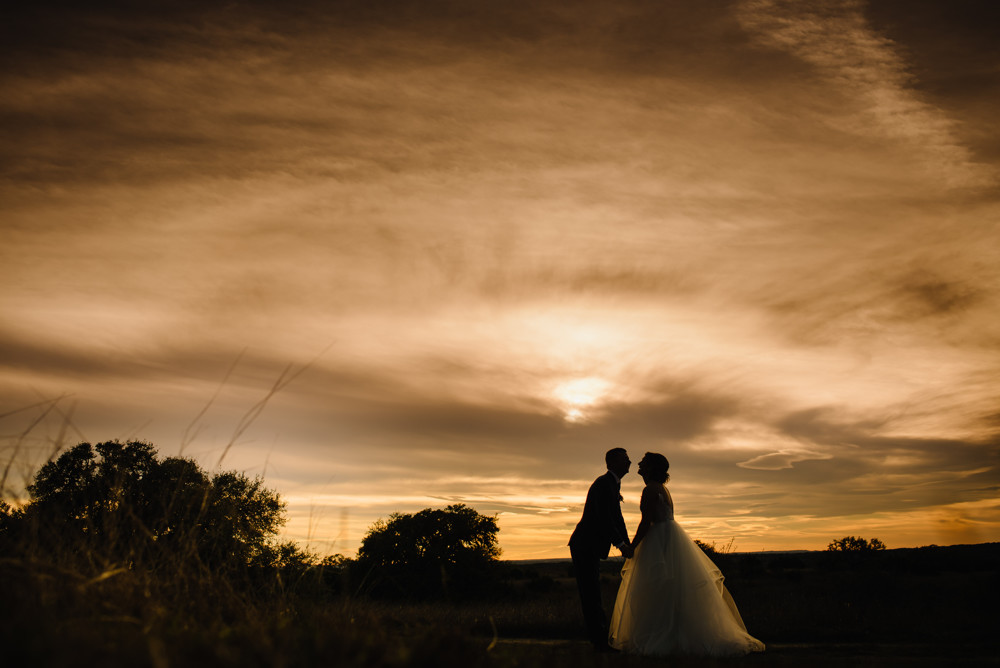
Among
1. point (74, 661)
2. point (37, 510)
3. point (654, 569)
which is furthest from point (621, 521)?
point (74, 661)

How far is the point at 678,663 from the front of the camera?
7645 mm

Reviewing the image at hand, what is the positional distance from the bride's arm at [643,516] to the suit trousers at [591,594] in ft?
2.41

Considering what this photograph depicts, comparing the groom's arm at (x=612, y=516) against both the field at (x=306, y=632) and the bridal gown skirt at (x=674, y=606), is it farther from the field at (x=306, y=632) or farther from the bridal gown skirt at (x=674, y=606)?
the field at (x=306, y=632)

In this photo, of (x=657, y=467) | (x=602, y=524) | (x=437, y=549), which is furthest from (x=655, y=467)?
(x=437, y=549)

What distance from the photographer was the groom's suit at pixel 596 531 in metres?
10.2

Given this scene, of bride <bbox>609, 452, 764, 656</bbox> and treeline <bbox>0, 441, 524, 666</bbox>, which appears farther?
bride <bbox>609, 452, 764, 656</bbox>

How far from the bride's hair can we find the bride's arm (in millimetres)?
302

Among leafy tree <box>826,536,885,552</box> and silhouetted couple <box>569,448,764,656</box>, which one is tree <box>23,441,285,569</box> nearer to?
silhouetted couple <box>569,448,764,656</box>

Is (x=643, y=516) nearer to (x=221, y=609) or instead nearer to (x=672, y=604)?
(x=672, y=604)

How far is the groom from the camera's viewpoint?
10.2 meters

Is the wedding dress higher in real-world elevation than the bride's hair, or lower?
lower

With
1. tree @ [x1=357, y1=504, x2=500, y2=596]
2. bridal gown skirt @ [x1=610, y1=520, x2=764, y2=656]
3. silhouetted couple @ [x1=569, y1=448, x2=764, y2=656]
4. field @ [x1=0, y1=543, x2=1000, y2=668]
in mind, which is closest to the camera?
field @ [x1=0, y1=543, x2=1000, y2=668]

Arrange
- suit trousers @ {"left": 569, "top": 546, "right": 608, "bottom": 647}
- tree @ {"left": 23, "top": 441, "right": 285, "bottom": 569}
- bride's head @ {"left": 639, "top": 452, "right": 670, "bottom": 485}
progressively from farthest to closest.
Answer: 1. bride's head @ {"left": 639, "top": 452, "right": 670, "bottom": 485}
2. suit trousers @ {"left": 569, "top": 546, "right": 608, "bottom": 647}
3. tree @ {"left": 23, "top": 441, "right": 285, "bottom": 569}

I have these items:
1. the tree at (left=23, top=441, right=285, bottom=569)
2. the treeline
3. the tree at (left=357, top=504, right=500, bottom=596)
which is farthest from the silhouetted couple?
the tree at (left=357, top=504, right=500, bottom=596)
